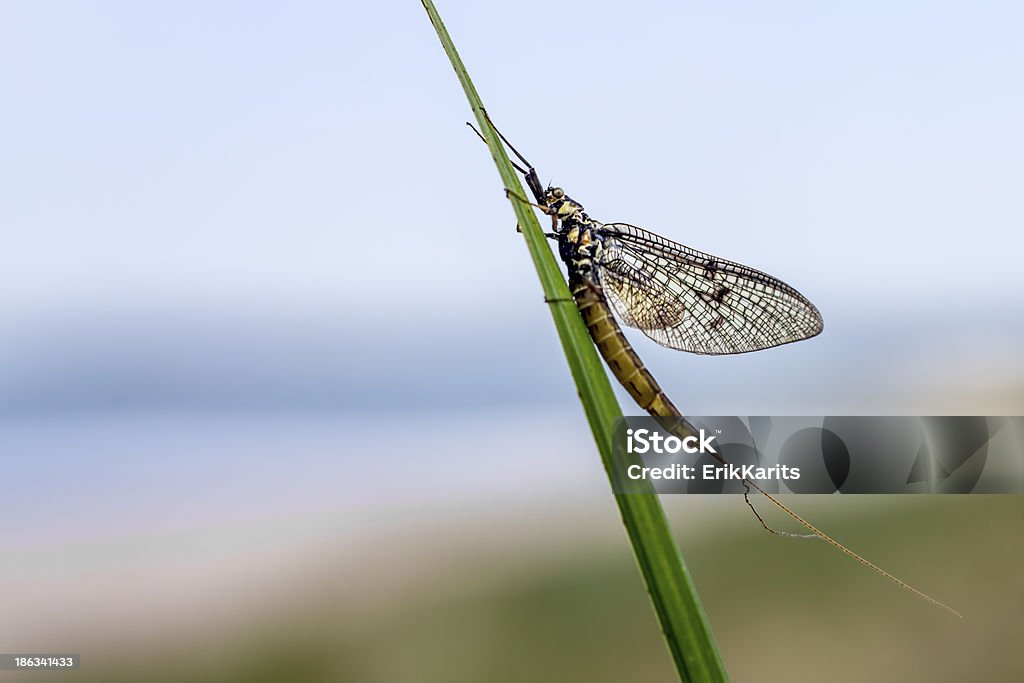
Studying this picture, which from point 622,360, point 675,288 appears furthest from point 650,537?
point 675,288

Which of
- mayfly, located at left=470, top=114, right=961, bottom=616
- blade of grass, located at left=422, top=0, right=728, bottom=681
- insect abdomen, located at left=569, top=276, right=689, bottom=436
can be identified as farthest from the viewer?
mayfly, located at left=470, top=114, right=961, bottom=616

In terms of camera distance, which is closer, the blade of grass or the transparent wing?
the blade of grass

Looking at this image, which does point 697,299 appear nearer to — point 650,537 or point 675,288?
point 675,288

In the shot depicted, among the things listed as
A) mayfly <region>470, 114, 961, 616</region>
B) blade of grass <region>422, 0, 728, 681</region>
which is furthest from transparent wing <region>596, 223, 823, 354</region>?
blade of grass <region>422, 0, 728, 681</region>

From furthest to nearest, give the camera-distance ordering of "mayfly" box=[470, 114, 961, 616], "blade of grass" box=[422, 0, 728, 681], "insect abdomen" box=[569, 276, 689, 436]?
"mayfly" box=[470, 114, 961, 616] → "insect abdomen" box=[569, 276, 689, 436] → "blade of grass" box=[422, 0, 728, 681]

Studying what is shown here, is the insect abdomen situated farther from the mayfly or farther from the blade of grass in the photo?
the blade of grass

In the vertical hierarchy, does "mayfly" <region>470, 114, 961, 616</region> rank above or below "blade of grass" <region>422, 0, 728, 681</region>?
above

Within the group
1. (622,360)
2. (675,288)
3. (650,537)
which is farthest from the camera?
(675,288)

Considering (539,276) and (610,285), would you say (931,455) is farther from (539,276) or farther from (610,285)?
(539,276)
